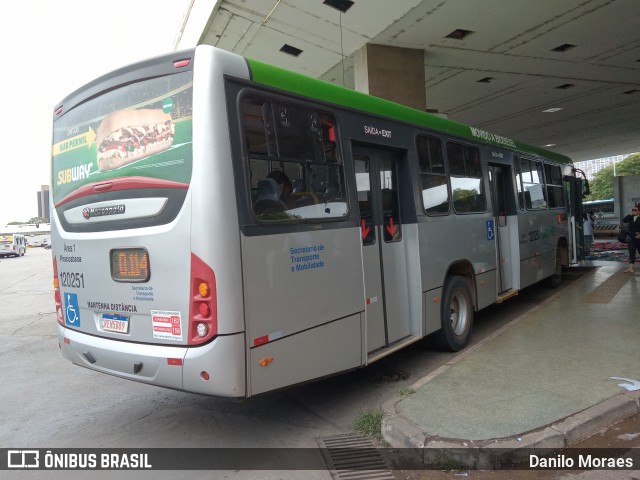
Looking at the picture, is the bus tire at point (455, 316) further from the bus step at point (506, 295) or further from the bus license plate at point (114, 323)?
the bus license plate at point (114, 323)

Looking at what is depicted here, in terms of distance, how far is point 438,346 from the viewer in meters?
A: 6.28

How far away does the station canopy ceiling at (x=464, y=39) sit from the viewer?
9.03m

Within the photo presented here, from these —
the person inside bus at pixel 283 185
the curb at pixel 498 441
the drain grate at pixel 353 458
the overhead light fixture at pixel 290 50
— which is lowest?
the drain grate at pixel 353 458

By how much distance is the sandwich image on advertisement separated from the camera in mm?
3713

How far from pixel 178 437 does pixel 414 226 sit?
3.37m


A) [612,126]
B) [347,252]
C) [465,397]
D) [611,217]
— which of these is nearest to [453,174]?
[347,252]

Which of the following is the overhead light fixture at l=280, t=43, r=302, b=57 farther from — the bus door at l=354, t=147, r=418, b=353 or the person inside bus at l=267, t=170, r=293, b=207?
the person inside bus at l=267, t=170, r=293, b=207

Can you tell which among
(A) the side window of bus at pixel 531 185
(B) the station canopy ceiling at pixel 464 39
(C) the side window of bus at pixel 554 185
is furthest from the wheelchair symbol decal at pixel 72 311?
(C) the side window of bus at pixel 554 185

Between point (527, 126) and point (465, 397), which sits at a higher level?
point (527, 126)

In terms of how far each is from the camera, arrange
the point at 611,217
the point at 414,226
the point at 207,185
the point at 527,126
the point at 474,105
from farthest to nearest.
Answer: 1. the point at 611,217
2. the point at 527,126
3. the point at 474,105
4. the point at 414,226
5. the point at 207,185

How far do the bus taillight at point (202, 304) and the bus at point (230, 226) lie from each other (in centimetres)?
1

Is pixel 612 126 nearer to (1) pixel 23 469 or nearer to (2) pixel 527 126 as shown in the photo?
(2) pixel 527 126

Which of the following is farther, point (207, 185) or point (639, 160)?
point (639, 160)

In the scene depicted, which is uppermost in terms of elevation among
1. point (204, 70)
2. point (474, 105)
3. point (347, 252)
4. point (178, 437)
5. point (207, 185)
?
point (474, 105)
